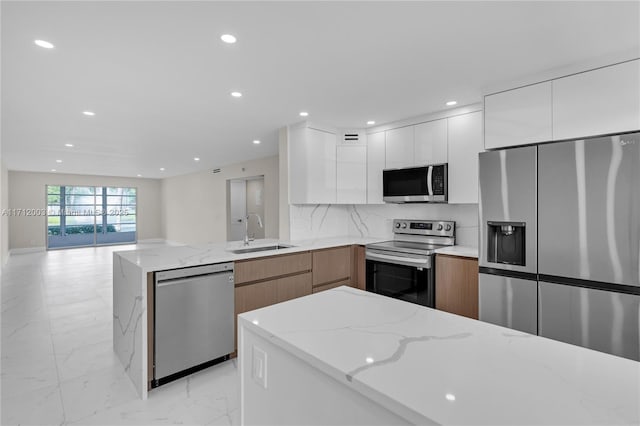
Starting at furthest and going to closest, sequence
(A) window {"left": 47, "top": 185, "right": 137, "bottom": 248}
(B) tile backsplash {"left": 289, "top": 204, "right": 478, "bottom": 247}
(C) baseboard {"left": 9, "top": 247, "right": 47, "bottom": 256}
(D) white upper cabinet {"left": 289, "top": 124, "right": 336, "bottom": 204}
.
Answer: (A) window {"left": 47, "top": 185, "right": 137, "bottom": 248} → (C) baseboard {"left": 9, "top": 247, "right": 47, "bottom": 256} → (D) white upper cabinet {"left": 289, "top": 124, "right": 336, "bottom": 204} → (B) tile backsplash {"left": 289, "top": 204, "right": 478, "bottom": 247}

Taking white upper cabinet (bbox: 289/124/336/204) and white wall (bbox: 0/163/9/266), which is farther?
white wall (bbox: 0/163/9/266)

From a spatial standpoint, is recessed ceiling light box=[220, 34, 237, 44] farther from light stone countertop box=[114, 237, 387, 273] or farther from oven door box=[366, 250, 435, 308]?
oven door box=[366, 250, 435, 308]

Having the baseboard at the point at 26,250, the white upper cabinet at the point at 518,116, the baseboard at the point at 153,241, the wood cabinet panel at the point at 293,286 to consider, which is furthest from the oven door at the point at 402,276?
the baseboard at the point at 26,250

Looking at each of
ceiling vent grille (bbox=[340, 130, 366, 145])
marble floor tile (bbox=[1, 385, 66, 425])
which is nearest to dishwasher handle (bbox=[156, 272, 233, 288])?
marble floor tile (bbox=[1, 385, 66, 425])

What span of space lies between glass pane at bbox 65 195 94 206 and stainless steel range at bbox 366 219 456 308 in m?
10.7

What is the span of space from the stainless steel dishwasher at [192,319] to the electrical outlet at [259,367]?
4.76 ft

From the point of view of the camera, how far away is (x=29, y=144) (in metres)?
5.03

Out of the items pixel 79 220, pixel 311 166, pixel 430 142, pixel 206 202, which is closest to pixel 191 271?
pixel 311 166

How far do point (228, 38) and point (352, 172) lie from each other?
2.45 metres

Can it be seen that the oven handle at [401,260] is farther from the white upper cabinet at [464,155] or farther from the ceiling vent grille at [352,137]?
the ceiling vent grille at [352,137]

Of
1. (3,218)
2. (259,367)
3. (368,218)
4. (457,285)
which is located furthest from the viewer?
(3,218)

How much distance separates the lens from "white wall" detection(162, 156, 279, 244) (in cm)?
664

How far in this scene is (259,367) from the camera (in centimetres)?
114

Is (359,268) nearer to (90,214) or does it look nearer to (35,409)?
(35,409)
